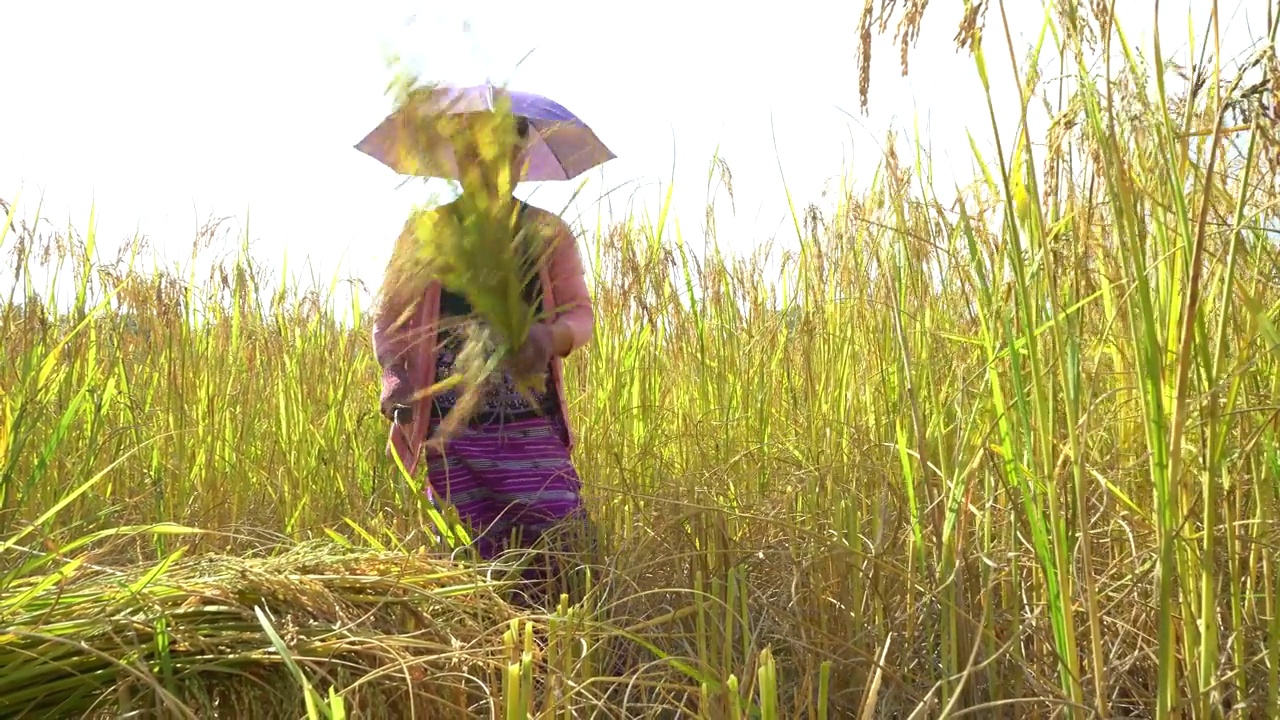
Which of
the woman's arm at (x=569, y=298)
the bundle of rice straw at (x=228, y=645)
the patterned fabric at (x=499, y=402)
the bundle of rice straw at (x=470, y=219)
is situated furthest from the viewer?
the patterned fabric at (x=499, y=402)

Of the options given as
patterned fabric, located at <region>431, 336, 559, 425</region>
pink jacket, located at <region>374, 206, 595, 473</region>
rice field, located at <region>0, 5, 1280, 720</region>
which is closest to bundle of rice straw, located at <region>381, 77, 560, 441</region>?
rice field, located at <region>0, 5, 1280, 720</region>

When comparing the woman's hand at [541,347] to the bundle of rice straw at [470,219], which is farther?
the woman's hand at [541,347]

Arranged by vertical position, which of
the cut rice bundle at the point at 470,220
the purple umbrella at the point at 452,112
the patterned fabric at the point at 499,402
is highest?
the purple umbrella at the point at 452,112

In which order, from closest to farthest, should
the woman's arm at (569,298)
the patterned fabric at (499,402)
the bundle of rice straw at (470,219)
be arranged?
the bundle of rice straw at (470,219)
the woman's arm at (569,298)
the patterned fabric at (499,402)

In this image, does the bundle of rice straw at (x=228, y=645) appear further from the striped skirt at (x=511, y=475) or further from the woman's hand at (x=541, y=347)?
the striped skirt at (x=511, y=475)

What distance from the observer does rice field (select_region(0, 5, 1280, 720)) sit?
2.70 feet

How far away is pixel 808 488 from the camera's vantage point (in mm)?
1389

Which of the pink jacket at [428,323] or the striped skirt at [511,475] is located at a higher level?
the pink jacket at [428,323]

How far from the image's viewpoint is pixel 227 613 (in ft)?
3.43

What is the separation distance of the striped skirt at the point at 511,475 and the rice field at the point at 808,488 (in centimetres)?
9

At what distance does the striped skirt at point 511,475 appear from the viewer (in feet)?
5.71

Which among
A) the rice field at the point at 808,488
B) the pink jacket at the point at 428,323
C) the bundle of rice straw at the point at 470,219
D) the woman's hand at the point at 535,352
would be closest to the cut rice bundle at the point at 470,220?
the bundle of rice straw at the point at 470,219

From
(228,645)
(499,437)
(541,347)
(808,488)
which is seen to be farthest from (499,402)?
(228,645)

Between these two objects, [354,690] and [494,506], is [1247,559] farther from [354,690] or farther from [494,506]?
[494,506]
